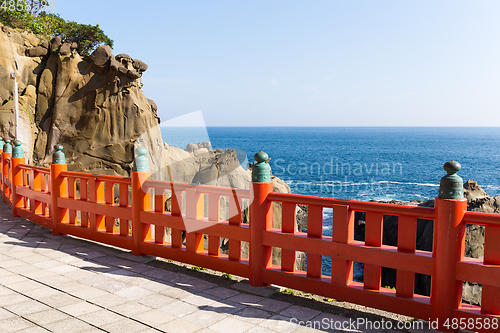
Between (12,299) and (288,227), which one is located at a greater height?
(288,227)

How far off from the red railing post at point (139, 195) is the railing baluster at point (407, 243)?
3574 millimetres

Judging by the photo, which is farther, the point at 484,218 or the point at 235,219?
the point at 235,219

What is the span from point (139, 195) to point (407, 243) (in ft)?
12.1

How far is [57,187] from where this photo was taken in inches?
274

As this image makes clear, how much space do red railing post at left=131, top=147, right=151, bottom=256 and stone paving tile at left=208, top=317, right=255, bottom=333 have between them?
2434 millimetres

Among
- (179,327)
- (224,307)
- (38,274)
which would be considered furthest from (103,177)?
(179,327)

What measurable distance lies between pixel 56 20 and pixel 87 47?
5.29 m

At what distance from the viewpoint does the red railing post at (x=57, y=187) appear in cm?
692

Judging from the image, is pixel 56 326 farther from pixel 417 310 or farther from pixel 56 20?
pixel 56 20

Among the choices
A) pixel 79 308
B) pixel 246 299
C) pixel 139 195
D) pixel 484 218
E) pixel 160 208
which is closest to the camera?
pixel 484 218

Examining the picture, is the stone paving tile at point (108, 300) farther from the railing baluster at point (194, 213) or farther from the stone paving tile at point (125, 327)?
the railing baluster at point (194, 213)

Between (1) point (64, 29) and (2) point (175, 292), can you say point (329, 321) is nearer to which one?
(2) point (175, 292)

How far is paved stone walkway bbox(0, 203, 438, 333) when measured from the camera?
11.9 ft

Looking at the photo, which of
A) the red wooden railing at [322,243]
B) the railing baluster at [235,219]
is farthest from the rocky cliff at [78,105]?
the railing baluster at [235,219]
